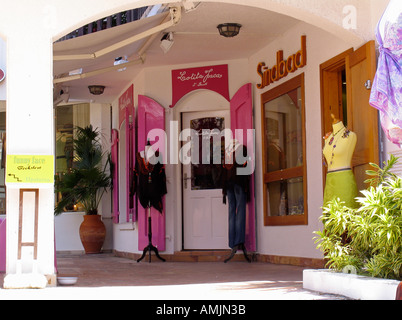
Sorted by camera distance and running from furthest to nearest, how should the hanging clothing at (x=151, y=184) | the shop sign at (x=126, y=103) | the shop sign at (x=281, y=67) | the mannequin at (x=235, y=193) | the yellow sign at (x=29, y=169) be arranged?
1. the shop sign at (x=126, y=103)
2. the hanging clothing at (x=151, y=184)
3. the mannequin at (x=235, y=193)
4. the shop sign at (x=281, y=67)
5. the yellow sign at (x=29, y=169)

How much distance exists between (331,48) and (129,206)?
16.1ft

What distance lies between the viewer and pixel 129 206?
11.3 m

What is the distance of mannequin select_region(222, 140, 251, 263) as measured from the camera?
9.49 m

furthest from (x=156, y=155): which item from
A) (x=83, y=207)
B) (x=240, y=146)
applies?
(x=83, y=207)

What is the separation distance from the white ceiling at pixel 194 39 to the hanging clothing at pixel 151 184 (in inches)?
60.2

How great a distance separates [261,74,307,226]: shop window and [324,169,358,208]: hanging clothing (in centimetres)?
191

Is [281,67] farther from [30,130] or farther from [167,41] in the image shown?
[30,130]

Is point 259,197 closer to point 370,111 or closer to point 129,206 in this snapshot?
point 129,206

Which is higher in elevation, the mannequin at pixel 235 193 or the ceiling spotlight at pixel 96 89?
the ceiling spotlight at pixel 96 89

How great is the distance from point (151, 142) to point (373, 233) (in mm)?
5955

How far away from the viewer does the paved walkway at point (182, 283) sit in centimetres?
494

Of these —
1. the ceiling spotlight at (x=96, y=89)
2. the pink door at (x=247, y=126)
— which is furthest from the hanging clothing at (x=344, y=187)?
the ceiling spotlight at (x=96, y=89)

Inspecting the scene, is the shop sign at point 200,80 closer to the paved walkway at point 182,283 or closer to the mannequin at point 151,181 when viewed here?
the mannequin at point 151,181

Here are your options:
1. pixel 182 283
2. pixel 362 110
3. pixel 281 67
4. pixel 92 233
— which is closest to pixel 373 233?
pixel 362 110
